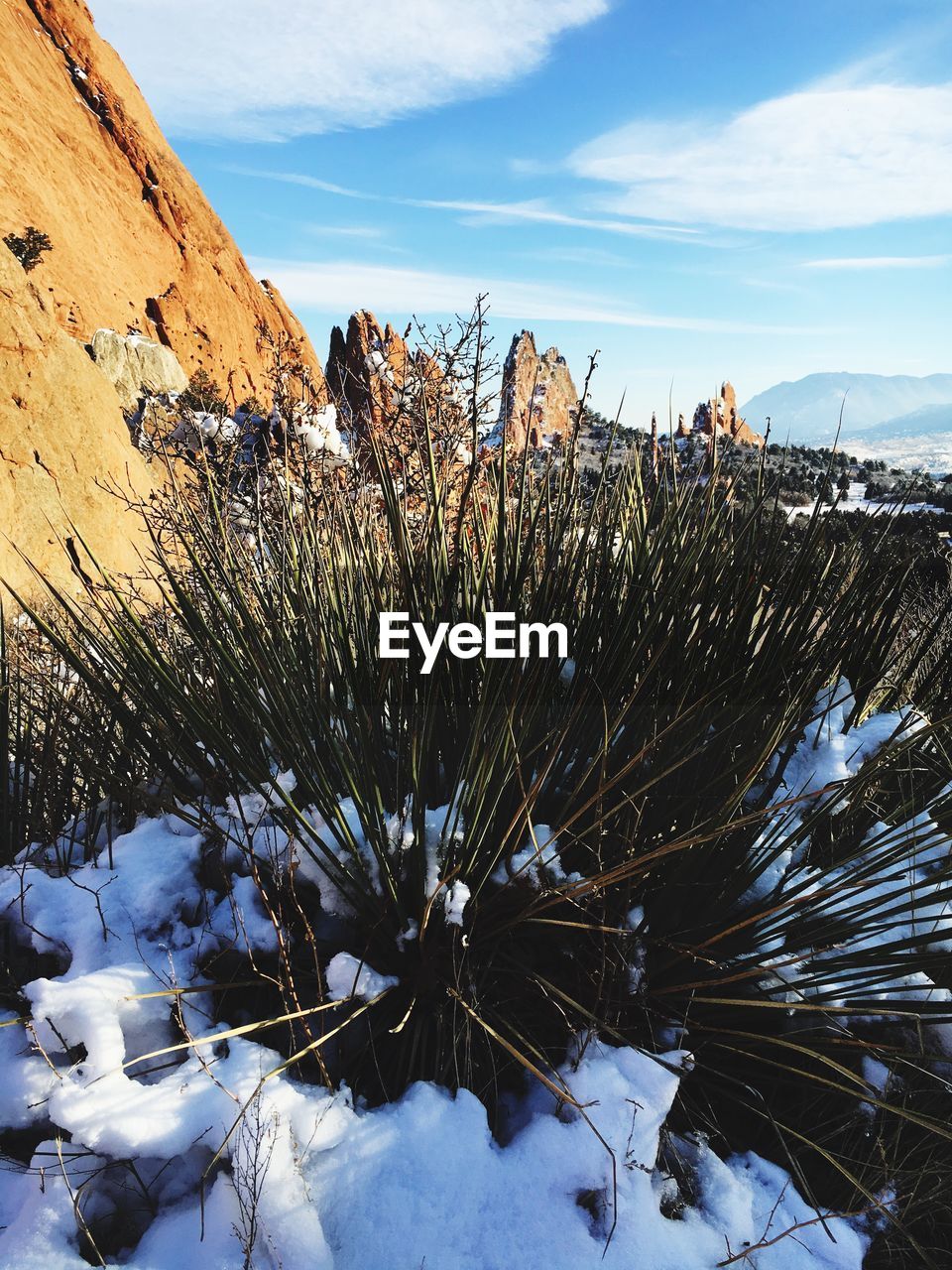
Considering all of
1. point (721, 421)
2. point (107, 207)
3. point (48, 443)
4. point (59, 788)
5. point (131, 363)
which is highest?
point (107, 207)

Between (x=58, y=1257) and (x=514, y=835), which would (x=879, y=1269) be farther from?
(x=58, y=1257)

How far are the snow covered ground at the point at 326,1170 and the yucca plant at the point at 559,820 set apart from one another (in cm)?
9

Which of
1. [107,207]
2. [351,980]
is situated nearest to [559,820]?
[351,980]

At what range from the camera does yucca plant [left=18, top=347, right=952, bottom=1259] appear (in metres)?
1.41

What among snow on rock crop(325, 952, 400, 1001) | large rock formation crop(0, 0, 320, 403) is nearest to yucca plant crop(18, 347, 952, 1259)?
snow on rock crop(325, 952, 400, 1001)

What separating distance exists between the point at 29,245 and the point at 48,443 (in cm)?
1492

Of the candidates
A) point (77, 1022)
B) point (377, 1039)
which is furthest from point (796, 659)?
point (77, 1022)

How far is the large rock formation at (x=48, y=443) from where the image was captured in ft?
30.6

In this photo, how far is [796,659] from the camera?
6.30 ft

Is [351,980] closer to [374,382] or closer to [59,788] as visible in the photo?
[59,788]

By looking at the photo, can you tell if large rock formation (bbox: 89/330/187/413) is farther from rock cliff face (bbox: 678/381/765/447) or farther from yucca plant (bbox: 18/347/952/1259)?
yucca plant (bbox: 18/347/952/1259)

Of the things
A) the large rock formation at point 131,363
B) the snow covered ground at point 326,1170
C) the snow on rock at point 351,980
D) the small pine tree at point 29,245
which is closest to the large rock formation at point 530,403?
the snow on rock at point 351,980

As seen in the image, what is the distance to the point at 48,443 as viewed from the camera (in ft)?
32.7

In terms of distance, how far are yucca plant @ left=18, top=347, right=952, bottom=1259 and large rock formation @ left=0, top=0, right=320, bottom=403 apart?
21.2 metres
